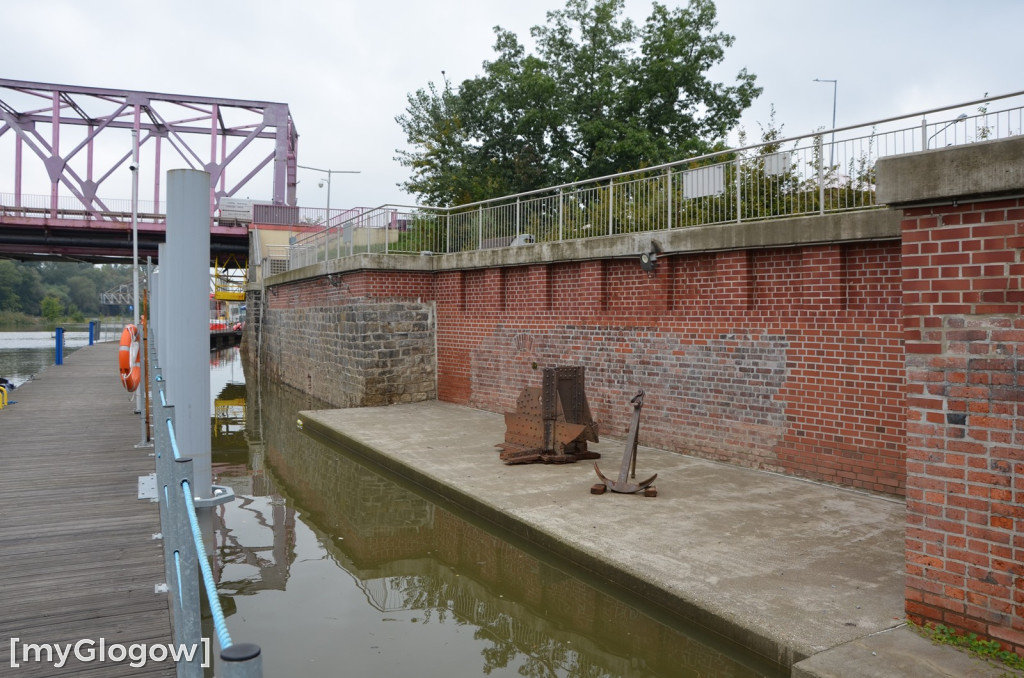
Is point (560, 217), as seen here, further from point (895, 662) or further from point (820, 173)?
point (895, 662)

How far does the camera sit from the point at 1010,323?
391 centimetres

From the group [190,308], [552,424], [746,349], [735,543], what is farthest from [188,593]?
[746,349]

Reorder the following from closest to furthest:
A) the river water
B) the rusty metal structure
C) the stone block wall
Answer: the river water < the rusty metal structure < the stone block wall

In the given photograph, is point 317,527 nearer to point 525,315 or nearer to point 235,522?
point 235,522

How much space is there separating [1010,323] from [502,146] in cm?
2869

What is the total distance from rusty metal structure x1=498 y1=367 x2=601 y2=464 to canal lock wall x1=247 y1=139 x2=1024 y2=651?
128cm

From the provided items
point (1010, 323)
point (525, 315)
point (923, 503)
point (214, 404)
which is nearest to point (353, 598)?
point (923, 503)

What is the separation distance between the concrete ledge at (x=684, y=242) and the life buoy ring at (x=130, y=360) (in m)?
5.40

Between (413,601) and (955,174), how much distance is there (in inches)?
195

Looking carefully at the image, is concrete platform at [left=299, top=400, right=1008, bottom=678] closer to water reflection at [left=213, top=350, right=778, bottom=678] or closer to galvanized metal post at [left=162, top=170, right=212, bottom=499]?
water reflection at [left=213, top=350, right=778, bottom=678]

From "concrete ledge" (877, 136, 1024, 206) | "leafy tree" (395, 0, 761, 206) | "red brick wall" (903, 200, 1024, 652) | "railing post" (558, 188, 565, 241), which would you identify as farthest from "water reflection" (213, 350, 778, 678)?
"leafy tree" (395, 0, 761, 206)

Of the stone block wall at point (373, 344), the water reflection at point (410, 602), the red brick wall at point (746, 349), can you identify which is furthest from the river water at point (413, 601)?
the stone block wall at point (373, 344)

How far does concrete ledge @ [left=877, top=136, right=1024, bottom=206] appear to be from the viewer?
12.6ft

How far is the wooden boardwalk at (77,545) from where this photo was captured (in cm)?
402
